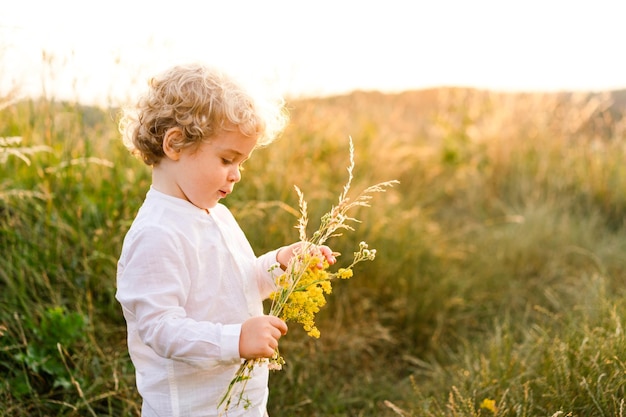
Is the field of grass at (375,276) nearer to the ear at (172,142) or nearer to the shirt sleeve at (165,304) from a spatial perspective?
the shirt sleeve at (165,304)

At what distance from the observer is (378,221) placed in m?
4.15

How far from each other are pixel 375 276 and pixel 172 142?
7.55 ft

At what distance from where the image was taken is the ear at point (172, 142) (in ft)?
5.76

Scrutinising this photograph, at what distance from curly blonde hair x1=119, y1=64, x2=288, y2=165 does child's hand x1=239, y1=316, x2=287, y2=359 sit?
52 cm

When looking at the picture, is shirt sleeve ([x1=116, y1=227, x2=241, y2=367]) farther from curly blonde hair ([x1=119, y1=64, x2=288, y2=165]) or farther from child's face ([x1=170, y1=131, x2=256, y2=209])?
curly blonde hair ([x1=119, y1=64, x2=288, y2=165])

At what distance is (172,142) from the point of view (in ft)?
5.83

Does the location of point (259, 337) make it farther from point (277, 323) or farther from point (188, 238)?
point (188, 238)

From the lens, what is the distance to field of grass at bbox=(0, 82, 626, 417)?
8.48 ft

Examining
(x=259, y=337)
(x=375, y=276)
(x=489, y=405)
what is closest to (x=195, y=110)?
(x=259, y=337)

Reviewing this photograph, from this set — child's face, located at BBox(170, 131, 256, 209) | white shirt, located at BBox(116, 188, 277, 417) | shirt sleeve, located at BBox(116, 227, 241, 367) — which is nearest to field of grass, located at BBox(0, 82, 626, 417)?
white shirt, located at BBox(116, 188, 277, 417)

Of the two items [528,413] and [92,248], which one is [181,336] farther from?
[92,248]

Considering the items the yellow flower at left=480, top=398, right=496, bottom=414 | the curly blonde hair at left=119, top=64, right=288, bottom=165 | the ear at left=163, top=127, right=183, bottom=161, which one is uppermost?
the curly blonde hair at left=119, top=64, right=288, bottom=165

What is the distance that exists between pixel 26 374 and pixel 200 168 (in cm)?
135

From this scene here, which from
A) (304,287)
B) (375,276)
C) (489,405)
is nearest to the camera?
(304,287)
